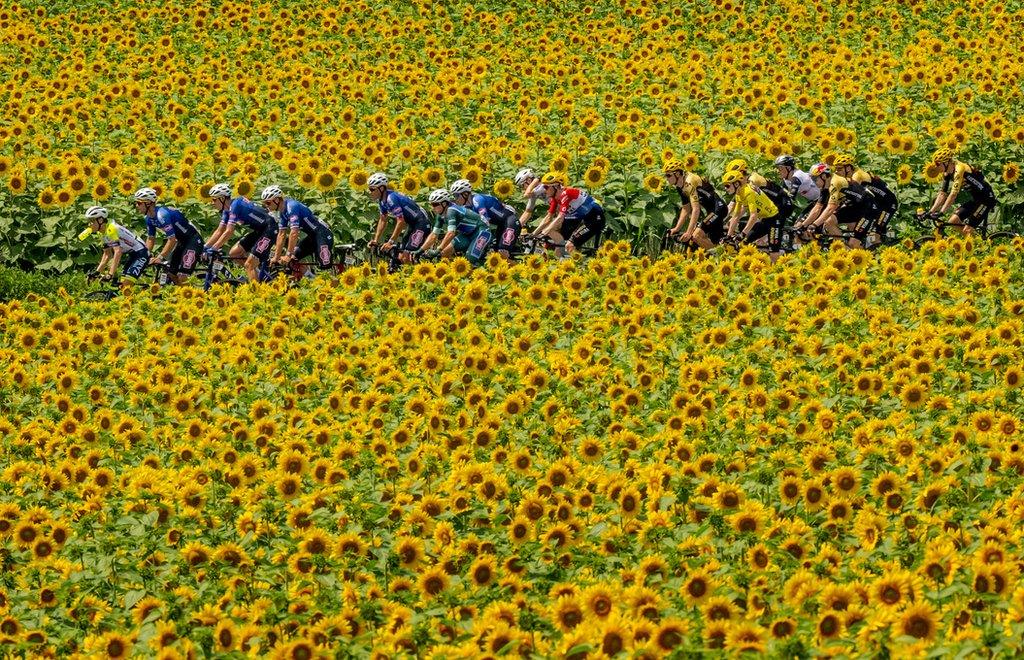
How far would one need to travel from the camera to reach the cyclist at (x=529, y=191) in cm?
1919

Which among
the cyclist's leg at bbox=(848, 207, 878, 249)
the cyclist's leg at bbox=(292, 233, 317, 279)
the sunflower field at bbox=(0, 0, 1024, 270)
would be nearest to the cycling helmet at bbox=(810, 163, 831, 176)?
the cyclist's leg at bbox=(848, 207, 878, 249)

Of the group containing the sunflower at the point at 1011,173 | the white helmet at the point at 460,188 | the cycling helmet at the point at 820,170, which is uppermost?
the sunflower at the point at 1011,173

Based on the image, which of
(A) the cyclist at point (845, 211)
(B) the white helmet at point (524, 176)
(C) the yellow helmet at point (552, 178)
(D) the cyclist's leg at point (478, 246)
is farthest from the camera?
(B) the white helmet at point (524, 176)

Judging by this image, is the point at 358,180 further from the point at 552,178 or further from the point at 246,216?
the point at 552,178

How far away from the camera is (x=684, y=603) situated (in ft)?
26.4

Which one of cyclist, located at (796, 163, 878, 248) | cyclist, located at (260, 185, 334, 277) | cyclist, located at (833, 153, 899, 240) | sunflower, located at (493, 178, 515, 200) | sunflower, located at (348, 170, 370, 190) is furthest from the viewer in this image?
sunflower, located at (348, 170, 370, 190)

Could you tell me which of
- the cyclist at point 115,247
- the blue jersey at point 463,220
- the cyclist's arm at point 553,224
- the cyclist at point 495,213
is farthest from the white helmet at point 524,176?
the cyclist at point 115,247

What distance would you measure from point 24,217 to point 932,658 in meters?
17.4

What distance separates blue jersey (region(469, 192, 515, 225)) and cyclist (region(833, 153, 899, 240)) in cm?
432

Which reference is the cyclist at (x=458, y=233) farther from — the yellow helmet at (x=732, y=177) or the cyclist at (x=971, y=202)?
the cyclist at (x=971, y=202)

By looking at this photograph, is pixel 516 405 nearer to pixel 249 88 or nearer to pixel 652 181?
pixel 652 181

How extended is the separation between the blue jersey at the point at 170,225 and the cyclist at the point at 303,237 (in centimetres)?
123

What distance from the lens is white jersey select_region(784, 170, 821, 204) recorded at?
19.3 m

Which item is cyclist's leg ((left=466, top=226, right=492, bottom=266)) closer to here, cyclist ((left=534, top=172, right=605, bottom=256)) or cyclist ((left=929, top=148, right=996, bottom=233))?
cyclist ((left=534, top=172, right=605, bottom=256))
